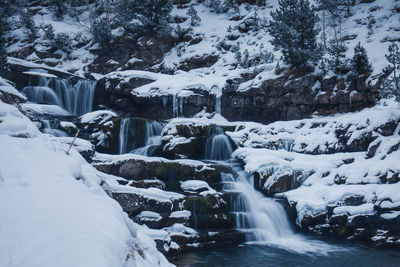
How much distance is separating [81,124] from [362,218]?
41.0 feet

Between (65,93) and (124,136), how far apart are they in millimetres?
7195

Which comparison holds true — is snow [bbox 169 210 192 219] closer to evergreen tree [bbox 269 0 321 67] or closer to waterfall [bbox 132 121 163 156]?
waterfall [bbox 132 121 163 156]

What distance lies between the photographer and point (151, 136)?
1443cm

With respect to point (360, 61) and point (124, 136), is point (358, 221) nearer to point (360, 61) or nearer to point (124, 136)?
point (360, 61)

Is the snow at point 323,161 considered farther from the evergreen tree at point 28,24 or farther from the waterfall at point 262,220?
the evergreen tree at point 28,24

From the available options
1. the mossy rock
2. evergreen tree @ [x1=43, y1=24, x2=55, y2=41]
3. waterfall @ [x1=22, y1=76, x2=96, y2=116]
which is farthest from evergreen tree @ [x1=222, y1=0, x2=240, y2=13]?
the mossy rock

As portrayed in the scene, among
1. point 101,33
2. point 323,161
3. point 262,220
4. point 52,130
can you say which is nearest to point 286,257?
point 262,220

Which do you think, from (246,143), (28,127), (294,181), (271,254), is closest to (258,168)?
(294,181)

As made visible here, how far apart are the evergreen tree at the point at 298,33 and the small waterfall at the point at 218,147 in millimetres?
6946

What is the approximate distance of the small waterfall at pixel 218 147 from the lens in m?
13.9

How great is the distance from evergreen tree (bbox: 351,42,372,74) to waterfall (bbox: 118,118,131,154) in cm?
1254

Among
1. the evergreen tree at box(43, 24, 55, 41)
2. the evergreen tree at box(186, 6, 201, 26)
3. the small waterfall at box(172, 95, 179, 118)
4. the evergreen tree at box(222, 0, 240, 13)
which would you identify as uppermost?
the evergreen tree at box(222, 0, 240, 13)

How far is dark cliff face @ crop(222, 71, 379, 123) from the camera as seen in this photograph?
15.6 metres

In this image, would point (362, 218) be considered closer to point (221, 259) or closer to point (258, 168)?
point (258, 168)
